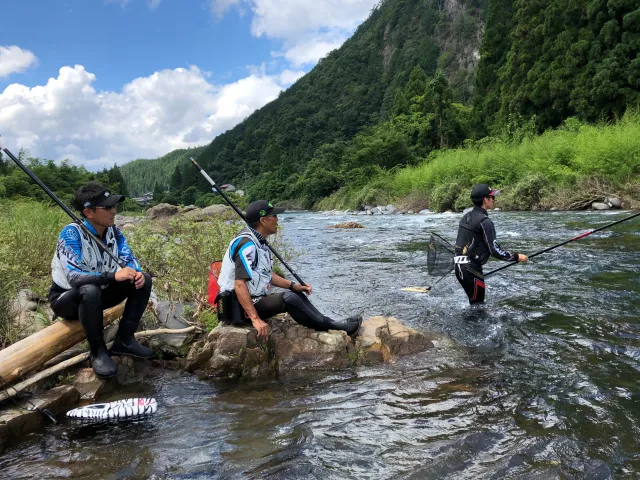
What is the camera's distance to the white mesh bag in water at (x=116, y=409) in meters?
4.12

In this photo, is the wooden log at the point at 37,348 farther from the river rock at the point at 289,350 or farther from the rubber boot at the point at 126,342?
the river rock at the point at 289,350

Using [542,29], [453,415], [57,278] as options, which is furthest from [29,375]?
[542,29]

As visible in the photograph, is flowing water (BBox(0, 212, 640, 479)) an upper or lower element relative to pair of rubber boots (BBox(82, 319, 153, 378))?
lower

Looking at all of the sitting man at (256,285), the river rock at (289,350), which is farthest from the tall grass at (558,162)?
the sitting man at (256,285)

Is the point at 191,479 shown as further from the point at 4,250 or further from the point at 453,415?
the point at 4,250

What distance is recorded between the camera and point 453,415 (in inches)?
155

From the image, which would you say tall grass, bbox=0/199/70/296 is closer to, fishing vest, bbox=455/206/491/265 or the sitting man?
the sitting man

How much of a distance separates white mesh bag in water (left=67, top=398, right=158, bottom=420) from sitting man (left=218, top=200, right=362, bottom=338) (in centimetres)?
137

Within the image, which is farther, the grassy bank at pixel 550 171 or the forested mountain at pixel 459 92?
the forested mountain at pixel 459 92

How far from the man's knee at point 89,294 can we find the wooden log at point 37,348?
1.36ft

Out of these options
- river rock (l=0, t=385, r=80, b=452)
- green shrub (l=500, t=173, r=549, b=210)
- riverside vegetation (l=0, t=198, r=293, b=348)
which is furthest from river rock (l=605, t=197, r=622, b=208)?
river rock (l=0, t=385, r=80, b=452)

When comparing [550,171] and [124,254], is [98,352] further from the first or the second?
[550,171]

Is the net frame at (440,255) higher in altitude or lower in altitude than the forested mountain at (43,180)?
lower

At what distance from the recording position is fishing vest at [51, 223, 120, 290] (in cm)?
467
